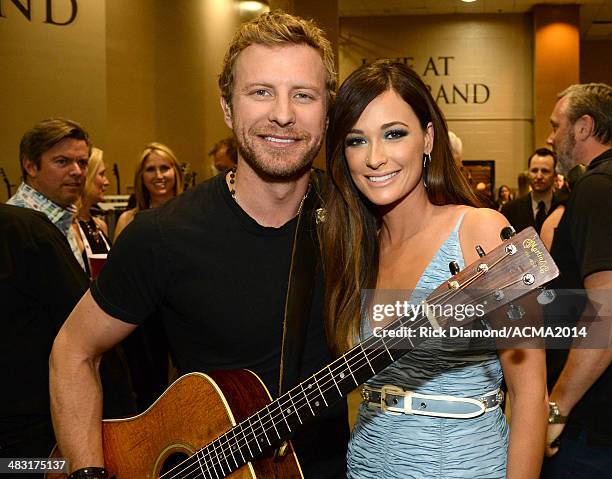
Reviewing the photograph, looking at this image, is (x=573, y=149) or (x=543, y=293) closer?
(x=543, y=293)

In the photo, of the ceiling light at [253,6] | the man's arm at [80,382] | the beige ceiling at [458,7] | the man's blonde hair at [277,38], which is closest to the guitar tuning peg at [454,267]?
the man's blonde hair at [277,38]

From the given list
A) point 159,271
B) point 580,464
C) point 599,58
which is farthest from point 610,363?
point 599,58

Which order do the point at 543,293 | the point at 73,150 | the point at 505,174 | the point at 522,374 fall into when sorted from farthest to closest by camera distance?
the point at 505,174 < the point at 73,150 < the point at 522,374 < the point at 543,293

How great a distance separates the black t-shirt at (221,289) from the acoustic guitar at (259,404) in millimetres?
106

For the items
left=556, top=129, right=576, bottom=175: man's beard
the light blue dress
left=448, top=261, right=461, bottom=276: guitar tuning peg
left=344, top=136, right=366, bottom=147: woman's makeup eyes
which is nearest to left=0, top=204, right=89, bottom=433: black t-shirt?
left=344, top=136, right=366, bottom=147: woman's makeup eyes

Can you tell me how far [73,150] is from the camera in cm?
338

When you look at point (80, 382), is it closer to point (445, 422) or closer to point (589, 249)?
point (445, 422)

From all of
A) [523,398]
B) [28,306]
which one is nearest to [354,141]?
[523,398]

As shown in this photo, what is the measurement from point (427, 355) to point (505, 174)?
1232cm

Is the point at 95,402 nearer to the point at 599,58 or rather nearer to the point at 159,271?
the point at 159,271

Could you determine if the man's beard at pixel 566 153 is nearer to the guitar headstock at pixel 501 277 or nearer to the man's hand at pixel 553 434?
the man's hand at pixel 553 434

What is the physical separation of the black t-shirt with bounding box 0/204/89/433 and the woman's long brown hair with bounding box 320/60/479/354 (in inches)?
37.8

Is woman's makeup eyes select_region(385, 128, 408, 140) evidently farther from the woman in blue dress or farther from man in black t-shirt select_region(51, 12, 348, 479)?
man in black t-shirt select_region(51, 12, 348, 479)

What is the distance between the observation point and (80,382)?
191 cm
